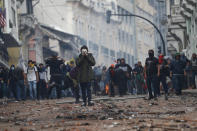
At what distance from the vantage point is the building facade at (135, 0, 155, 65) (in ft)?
337

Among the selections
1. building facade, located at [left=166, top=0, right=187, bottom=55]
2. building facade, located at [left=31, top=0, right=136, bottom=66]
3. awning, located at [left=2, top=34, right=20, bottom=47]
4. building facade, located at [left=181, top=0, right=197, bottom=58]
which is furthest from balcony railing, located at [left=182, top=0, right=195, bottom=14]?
building facade, located at [left=31, top=0, right=136, bottom=66]

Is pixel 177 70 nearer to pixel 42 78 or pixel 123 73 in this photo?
pixel 123 73

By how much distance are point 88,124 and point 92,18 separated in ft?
224

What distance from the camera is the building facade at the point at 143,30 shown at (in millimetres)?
102850

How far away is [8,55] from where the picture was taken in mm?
49625

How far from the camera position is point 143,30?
10606 cm

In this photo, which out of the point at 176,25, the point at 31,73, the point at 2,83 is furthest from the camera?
the point at 176,25

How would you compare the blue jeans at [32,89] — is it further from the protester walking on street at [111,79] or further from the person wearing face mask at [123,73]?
the person wearing face mask at [123,73]

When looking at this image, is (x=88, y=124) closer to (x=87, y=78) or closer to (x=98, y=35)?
(x=87, y=78)

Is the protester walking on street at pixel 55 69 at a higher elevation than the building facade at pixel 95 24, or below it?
below

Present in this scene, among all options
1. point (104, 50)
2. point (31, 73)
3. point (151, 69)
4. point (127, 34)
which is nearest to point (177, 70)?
point (151, 69)

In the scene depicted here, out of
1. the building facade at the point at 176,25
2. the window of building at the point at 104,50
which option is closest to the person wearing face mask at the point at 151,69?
the building facade at the point at 176,25

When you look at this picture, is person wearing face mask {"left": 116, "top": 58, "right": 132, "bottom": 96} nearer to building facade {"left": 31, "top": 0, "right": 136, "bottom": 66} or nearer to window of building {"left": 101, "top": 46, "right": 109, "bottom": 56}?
building facade {"left": 31, "top": 0, "right": 136, "bottom": 66}

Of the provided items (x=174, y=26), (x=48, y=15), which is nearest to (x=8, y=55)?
(x=174, y=26)
